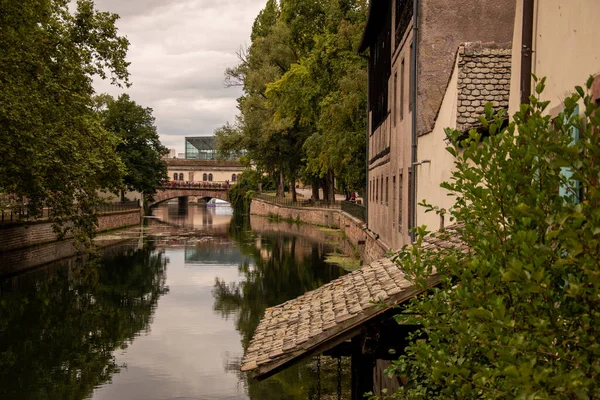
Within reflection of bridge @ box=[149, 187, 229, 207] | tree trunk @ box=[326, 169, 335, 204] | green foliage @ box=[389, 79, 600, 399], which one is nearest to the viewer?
green foliage @ box=[389, 79, 600, 399]

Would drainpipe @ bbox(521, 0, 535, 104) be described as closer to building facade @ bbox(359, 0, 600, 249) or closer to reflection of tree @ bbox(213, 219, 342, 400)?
building facade @ bbox(359, 0, 600, 249)

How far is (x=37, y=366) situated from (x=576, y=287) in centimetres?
1529

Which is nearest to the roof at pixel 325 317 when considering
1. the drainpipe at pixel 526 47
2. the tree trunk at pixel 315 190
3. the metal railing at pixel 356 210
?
the drainpipe at pixel 526 47

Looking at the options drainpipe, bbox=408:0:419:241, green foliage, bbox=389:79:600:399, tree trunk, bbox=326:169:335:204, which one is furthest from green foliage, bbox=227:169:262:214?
green foliage, bbox=389:79:600:399

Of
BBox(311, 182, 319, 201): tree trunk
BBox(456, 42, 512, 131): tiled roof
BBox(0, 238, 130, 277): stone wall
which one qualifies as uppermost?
BBox(456, 42, 512, 131): tiled roof

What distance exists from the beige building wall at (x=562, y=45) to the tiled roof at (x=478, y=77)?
3.77 metres

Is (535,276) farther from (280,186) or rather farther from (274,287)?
(280,186)

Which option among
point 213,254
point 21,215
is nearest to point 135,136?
point 213,254

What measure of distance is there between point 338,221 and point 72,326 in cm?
2805

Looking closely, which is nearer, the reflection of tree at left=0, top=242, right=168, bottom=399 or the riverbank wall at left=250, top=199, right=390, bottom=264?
→ the reflection of tree at left=0, top=242, right=168, bottom=399

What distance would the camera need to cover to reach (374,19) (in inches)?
998

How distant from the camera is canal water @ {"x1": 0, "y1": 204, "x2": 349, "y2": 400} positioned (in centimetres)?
1471

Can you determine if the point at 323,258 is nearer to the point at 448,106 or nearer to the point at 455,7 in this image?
the point at 455,7

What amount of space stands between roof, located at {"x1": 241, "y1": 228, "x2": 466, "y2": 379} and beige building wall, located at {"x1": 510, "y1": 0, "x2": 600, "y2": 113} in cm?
148
